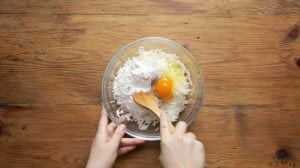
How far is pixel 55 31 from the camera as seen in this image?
1428 mm

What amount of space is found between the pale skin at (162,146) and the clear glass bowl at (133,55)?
3cm

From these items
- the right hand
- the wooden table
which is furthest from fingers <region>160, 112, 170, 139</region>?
the wooden table

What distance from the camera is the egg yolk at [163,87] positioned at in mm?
1320

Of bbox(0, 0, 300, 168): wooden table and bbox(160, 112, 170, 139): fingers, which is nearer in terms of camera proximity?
bbox(160, 112, 170, 139): fingers

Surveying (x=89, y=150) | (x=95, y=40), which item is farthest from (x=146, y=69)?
(x=89, y=150)

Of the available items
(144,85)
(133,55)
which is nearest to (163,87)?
(144,85)

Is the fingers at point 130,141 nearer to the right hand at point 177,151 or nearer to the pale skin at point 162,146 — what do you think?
the pale skin at point 162,146

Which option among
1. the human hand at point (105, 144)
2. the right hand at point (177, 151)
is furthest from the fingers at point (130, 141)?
the right hand at point (177, 151)

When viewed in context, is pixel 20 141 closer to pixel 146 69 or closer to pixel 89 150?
pixel 89 150

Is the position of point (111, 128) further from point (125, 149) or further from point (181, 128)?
point (181, 128)

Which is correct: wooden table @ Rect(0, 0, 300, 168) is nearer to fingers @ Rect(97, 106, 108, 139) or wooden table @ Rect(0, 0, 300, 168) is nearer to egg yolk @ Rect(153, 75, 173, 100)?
fingers @ Rect(97, 106, 108, 139)

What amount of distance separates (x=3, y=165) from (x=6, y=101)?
204mm

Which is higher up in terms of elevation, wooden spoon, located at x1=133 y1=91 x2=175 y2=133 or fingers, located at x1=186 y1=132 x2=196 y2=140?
wooden spoon, located at x1=133 y1=91 x2=175 y2=133

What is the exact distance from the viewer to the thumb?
136cm
